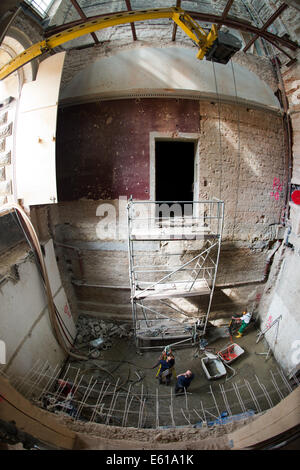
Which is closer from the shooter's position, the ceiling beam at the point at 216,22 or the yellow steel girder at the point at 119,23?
the yellow steel girder at the point at 119,23

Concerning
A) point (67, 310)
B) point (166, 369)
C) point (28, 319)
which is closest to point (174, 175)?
point (67, 310)

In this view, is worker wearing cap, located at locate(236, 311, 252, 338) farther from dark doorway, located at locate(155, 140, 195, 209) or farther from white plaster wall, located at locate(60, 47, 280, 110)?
white plaster wall, located at locate(60, 47, 280, 110)

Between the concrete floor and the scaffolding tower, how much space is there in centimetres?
51

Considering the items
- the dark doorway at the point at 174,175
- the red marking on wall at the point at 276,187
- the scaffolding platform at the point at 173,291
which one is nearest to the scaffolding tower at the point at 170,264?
the scaffolding platform at the point at 173,291

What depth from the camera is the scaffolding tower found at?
477 cm

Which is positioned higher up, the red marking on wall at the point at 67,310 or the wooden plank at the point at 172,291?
the wooden plank at the point at 172,291

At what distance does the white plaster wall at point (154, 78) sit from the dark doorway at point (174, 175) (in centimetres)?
294

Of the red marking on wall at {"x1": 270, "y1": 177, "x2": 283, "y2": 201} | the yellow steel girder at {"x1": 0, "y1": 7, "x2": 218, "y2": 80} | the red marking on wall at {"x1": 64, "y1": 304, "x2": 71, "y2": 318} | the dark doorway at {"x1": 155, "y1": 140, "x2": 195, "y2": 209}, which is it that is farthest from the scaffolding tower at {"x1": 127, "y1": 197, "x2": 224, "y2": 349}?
the yellow steel girder at {"x1": 0, "y1": 7, "x2": 218, "y2": 80}

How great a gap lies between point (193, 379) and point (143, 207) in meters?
4.61

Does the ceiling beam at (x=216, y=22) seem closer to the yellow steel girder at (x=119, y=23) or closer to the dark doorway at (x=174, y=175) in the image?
the yellow steel girder at (x=119, y=23)

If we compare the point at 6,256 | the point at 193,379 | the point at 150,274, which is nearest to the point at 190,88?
the point at 150,274

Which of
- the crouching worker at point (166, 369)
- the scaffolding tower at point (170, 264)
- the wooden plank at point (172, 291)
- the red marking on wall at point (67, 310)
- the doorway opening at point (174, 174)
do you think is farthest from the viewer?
the doorway opening at point (174, 174)

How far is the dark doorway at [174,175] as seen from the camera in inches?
306
